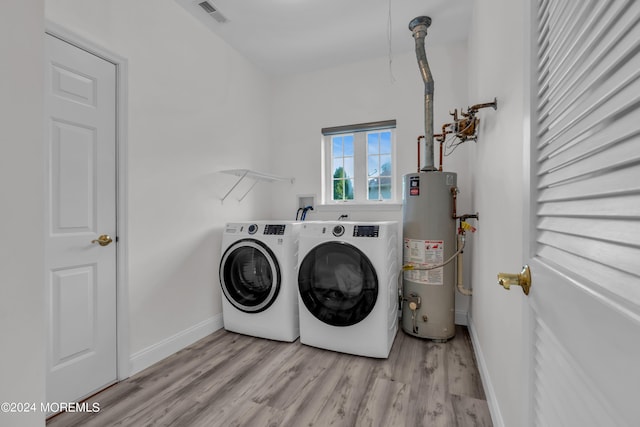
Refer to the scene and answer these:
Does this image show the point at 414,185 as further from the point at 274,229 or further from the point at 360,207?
the point at 274,229

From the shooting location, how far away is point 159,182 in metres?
1.99

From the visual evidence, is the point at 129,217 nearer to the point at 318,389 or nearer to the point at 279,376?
the point at 279,376

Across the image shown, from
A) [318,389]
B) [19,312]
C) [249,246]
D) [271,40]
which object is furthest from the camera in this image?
[271,40]

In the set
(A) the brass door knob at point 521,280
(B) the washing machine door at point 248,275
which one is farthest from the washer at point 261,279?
(A) the brass door knob at point 521,280

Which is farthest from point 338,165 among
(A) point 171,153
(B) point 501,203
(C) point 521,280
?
(C) point 521,280

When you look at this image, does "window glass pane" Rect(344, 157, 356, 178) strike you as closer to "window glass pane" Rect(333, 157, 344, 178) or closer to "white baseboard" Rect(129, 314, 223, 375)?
"window glass pane" Rect(333, 157, 344, 178)

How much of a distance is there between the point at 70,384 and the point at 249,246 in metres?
1.26

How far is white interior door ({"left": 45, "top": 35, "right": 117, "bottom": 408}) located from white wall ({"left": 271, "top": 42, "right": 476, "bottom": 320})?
1.80 metres

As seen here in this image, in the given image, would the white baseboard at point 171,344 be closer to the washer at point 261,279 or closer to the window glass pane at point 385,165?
the washer at point 261,279

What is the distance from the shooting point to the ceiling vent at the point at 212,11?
84.4 inches

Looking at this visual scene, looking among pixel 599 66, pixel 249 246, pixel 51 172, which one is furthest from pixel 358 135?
pixel 599 66

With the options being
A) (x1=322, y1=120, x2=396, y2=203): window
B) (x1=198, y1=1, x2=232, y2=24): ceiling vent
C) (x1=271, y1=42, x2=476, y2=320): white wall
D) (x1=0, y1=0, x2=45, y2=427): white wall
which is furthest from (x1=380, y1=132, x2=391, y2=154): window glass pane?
(x1=0, y1=0, x2=45, y2=427): white wall

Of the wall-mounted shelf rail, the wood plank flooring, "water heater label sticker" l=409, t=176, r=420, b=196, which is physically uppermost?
the wall-mounted shelf rail

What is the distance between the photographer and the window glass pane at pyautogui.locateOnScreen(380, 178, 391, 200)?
294 cm
